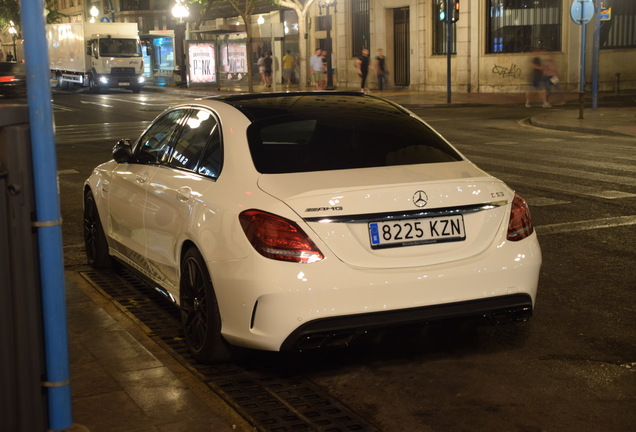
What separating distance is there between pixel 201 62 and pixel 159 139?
4110cm

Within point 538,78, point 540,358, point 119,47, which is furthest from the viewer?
point 119,47

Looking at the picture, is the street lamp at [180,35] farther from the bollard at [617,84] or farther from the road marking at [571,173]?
the road marking at [571,173]

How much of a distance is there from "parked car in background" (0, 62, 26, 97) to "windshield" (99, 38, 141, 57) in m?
20.2

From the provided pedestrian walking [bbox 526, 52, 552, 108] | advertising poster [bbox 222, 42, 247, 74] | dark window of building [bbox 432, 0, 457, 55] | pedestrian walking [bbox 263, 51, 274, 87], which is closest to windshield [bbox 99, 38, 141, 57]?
advertising poster [bbox 222, 42, 247, 74]

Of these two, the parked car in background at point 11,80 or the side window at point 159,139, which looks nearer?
the side window at point 159,139

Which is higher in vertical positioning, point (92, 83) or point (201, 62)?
point (201, 62)

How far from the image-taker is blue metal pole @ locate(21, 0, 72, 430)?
3.46m

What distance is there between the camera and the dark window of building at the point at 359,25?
44.3m

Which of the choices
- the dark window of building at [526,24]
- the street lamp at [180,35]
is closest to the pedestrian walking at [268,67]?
the street lamp at [180,35]

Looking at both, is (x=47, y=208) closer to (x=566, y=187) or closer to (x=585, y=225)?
(x=585, y=225)

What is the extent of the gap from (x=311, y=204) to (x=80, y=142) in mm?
15819

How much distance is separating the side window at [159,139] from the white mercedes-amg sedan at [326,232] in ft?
1.44

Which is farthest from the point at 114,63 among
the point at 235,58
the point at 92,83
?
the point at 235,58

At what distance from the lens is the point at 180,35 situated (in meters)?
53.2
